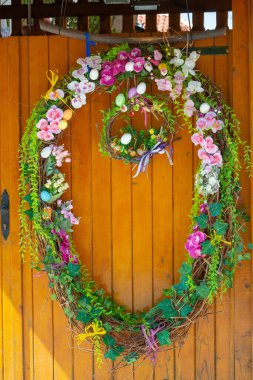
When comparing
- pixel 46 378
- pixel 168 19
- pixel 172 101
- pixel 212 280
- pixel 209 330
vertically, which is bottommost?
pixel 46 378

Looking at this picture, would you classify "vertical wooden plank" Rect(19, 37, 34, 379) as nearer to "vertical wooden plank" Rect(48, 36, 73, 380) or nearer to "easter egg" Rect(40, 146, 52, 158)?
"vertical wooden plank" Rect(48, 36, 73, 380)

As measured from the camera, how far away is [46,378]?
9.46 ft

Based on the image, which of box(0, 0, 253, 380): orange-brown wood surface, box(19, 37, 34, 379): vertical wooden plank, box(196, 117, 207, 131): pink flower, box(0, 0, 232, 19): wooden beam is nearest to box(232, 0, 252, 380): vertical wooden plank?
box(0, 0, 253, 380): orange-brown wood surface

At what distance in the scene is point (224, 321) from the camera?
9.12 feet

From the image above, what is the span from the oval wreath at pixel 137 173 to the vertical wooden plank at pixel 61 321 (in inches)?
4.5

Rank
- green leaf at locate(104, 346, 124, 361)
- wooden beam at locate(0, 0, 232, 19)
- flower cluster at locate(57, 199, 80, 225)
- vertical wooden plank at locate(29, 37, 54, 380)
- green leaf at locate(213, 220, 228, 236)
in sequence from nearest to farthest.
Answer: green leaf at locate(213, 220, 228, 236) < green leaf at locate(104, 346, 124, 361) < flower cluster at locate(57, 199, 80, 225) < vertical wooden plank at locate(29, 37, 54, 380) < wooden beam at locate(0, 0, 232, 19)

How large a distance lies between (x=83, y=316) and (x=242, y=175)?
3.19 ft

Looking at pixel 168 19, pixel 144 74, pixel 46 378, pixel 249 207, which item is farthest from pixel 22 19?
pixel 46 378

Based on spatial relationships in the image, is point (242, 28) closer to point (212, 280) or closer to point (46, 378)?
point (212, 280)

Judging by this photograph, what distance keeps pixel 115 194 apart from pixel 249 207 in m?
0.63

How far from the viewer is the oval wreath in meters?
2.56

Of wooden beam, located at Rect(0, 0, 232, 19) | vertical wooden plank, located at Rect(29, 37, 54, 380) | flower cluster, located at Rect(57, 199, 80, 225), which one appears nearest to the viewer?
flower cluster, located at Rect(57, 199, 80, 225)

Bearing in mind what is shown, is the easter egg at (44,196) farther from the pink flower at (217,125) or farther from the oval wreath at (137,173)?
the pink flower at (217,125)

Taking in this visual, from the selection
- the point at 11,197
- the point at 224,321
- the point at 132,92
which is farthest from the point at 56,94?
the point at 224,321
